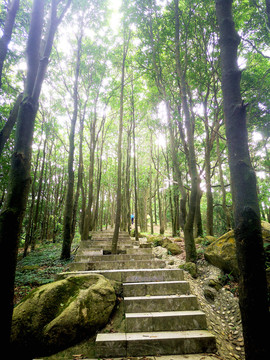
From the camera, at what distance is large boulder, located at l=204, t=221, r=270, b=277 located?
4835 millimetres

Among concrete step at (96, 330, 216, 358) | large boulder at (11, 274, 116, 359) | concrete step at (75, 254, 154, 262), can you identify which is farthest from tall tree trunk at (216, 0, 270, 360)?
concrete step at (75, 254, 154, 262)

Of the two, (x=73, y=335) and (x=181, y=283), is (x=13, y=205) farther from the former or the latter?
(x=181, y=283)

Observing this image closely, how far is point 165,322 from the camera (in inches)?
129

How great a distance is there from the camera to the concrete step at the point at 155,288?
4.00 meters

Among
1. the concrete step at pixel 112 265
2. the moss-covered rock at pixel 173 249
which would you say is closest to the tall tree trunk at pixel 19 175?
the concrete step at pixel 112 265

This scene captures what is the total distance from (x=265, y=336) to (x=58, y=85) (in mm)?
12658

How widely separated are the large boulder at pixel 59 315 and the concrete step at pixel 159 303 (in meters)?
0.41

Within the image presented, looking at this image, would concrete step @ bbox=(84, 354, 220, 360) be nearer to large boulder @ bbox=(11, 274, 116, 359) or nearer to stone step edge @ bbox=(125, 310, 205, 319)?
stone step edge @ bbox=(125, 310, 205, 319)

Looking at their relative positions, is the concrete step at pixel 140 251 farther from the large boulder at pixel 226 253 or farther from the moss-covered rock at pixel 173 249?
the large boulder at pixel 226 253

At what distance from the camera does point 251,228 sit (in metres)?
1.89

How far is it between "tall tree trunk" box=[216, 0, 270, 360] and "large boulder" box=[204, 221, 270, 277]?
3.50 m

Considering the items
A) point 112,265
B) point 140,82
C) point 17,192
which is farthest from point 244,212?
point 140,82

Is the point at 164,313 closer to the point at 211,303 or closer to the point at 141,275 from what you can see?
the point at 141,275

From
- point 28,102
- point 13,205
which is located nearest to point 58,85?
point 28,102
